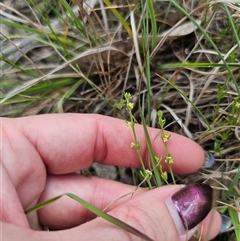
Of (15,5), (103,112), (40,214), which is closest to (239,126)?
(103,112)

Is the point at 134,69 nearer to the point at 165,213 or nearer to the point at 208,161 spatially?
the point at 208,161

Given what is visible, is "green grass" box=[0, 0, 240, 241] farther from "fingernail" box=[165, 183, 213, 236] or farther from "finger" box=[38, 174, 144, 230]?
"fingernail" box=[165, 183, 213, 236]

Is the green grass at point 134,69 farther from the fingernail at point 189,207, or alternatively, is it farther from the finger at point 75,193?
the fingernail at point 189,207

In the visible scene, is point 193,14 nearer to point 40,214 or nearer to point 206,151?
point 206,151

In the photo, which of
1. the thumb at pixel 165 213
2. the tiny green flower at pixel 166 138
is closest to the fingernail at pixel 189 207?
the thumb at pixel 165 213

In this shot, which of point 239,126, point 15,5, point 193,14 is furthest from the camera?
point 15,5

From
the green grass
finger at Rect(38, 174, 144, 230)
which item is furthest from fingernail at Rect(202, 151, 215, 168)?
finger at Rect(38, 174, 144, 230)

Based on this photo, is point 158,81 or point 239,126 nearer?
point 239,126
